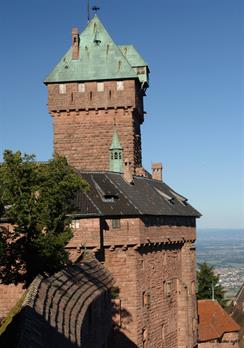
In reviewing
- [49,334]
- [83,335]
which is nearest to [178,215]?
[83,335]

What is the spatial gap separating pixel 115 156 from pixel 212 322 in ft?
47.8

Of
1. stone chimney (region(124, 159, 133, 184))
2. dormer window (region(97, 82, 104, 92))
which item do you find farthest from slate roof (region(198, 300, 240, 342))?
dormer window (region(97, 82, 104, 92))

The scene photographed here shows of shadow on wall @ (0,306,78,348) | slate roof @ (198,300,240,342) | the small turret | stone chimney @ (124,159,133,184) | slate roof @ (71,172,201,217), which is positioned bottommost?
slate roof @ (198,300,240,342)

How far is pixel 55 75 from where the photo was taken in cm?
4597

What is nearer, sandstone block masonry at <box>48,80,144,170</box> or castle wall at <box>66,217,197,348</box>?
castle wall at <box>66,217,197,348</box>

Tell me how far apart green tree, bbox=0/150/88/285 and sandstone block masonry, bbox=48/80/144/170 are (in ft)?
61.0

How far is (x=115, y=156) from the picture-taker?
4381 centimetres

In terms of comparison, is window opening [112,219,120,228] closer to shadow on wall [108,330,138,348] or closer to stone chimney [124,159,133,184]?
stone chimney [124,159,133,184]

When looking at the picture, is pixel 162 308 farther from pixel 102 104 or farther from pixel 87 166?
pixel 102 104

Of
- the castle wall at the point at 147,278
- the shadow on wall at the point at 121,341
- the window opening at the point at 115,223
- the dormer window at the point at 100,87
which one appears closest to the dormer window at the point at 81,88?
the dormer window at the point at 100,87

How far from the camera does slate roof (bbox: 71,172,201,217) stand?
33.4m

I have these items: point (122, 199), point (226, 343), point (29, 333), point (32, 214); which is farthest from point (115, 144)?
point (29, 333)

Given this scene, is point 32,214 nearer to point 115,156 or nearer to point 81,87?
point 115,156

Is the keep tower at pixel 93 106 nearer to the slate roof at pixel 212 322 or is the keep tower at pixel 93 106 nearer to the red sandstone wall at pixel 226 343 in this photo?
the slate roof at pixel 212 322
